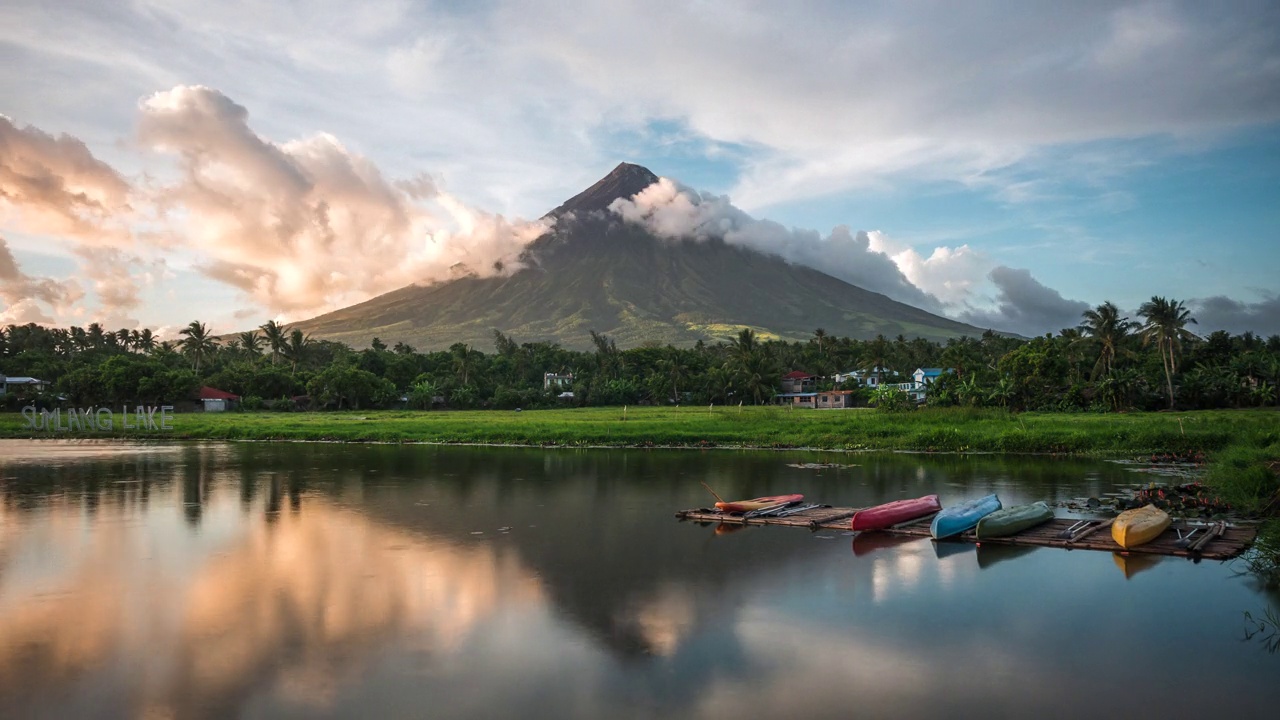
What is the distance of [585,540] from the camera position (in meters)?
16.7

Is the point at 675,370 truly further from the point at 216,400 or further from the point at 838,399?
the point at 216,400

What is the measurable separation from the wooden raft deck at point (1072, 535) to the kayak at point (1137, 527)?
12 centimetres

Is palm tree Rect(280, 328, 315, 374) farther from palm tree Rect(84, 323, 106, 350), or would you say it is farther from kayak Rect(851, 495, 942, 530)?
kayak Rect(851, 495, 942, 530)

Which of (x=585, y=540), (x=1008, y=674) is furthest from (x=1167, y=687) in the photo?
(x=585, y=540)

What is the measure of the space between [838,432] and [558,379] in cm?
5070

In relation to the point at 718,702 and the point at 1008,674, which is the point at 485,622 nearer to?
the point at 718,702

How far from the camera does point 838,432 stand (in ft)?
131

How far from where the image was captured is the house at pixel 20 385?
65688 millimetres

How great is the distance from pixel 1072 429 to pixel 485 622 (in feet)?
110

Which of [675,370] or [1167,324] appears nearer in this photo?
[1167,324]

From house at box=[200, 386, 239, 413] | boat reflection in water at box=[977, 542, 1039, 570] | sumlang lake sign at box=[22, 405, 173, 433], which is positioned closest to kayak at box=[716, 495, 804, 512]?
boat reflection in water at box=[977, 542, 1039, 570]

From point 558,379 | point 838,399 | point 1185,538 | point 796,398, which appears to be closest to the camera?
point 1185,538

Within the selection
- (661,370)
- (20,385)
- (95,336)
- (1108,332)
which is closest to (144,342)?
(95,336)

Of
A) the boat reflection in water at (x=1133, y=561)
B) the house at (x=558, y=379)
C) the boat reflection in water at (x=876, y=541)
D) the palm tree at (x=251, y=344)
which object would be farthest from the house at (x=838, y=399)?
the palm tree at (x=251, y=344)
